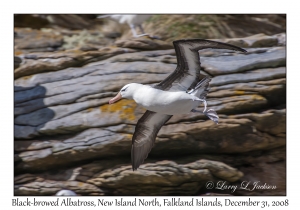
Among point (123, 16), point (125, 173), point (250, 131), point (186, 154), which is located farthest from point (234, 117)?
point (123, 16)

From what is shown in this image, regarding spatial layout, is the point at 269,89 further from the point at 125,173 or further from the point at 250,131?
the point at 125,173

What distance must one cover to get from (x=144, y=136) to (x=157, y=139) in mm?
606

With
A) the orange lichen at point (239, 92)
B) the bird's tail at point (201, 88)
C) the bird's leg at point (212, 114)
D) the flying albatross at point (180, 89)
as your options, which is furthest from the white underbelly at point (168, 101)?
the orange lichen at point (239, 92)

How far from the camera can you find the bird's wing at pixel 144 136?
7164 millimetres

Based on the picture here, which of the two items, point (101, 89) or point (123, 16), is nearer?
point (101, 89)

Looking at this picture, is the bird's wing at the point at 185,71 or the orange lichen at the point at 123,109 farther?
the orange lichen at the point at 123,109

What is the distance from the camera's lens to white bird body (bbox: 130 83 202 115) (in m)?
6.30

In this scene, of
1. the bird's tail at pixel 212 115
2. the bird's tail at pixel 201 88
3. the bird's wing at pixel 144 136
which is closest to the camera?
the bird's tail at pixel 201 88

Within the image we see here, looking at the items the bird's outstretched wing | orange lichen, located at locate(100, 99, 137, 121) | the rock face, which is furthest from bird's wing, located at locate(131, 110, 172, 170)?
orange lichen, located at locate(100, 99, 137, 121)

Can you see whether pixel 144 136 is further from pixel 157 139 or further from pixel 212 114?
pixel 212 114

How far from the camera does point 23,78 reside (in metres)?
8.61

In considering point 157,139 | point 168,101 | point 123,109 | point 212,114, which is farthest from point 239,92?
point 168,101

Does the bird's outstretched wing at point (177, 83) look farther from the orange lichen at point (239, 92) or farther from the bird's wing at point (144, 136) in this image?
the orange lichen at point (239, 92)
